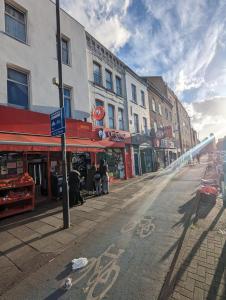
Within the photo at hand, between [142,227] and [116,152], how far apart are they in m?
10.1

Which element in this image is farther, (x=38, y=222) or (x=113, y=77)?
(x=113, y=77)

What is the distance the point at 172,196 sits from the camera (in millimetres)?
9312

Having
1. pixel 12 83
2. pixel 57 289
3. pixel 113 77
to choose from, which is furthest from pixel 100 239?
pixel 113 77

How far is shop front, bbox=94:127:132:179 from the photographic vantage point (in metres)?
13.5

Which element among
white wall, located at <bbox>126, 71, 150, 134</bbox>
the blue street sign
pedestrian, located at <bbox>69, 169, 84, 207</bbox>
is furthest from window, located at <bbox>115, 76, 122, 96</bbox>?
the blue street sign

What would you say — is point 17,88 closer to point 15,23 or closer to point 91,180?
point 15,23

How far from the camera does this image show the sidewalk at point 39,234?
400 cm

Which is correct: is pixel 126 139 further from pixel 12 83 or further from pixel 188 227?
pixel 188 227

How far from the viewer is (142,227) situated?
5715mm

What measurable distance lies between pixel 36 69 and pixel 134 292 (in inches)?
390

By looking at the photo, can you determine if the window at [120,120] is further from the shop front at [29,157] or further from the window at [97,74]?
the shop front at [29,157]

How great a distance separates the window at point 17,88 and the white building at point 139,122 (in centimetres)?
1026

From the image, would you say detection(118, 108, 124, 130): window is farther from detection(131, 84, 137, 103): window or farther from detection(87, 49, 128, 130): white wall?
detection(131, 84, 137, 103): window

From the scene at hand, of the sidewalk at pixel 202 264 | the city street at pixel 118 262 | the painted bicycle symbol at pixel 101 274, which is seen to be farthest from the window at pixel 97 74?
the painted bicycle symbol at pixel 101 274
